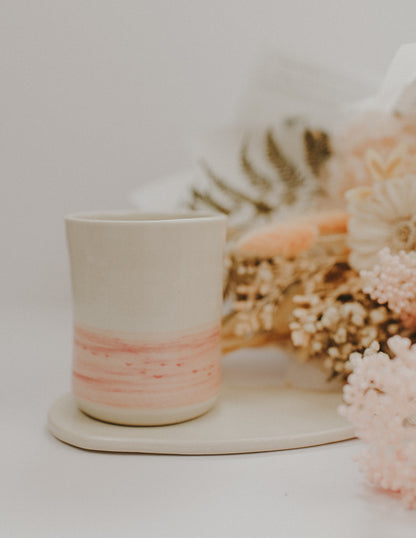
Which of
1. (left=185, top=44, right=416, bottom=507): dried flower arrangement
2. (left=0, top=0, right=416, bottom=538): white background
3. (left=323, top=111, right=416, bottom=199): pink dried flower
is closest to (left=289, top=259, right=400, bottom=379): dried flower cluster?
(left=185, top=44, right=416, bottom=507): dried flower arrangement

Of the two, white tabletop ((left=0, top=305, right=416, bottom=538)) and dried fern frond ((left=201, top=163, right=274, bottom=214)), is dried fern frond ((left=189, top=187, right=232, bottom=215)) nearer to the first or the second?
dried fern frond ((left=201, top=163, right=274, bottom=214))

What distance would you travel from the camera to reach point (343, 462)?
0.46m

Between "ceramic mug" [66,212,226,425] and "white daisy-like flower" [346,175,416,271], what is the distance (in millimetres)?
121

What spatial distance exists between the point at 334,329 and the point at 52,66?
613mm

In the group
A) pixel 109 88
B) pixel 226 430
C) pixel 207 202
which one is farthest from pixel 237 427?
pixel 109 88

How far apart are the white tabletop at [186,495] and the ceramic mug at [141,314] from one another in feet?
0.13

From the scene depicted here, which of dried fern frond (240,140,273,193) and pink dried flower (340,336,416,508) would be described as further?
dried fern frond (240,140,273,193)

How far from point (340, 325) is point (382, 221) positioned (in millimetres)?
87

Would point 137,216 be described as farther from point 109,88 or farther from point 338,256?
point 109,88

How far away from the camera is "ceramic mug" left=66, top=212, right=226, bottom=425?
0.47 m

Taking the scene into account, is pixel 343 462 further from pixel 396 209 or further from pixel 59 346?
pixel 59 346

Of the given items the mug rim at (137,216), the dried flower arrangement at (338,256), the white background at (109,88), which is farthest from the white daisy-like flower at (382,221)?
the white background at (109,88)

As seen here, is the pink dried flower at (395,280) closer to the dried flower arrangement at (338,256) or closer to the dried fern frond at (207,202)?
the dried flower arrangement at (338,256)

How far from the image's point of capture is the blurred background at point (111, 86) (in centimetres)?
95
